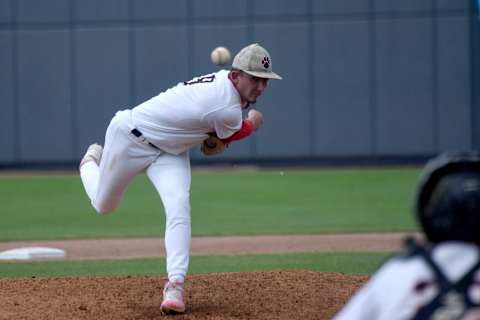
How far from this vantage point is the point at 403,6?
2094 cm

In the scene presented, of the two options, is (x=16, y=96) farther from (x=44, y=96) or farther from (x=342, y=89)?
(x=342, y=89)

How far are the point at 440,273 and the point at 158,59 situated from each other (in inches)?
757

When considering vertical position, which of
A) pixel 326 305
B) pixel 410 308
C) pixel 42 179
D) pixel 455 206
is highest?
pixel 455 206

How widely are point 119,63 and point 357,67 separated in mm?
5473

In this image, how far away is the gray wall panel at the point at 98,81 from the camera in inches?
844

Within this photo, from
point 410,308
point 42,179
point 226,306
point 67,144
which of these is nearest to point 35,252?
point 226,306

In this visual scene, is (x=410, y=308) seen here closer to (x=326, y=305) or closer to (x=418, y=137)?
(x=326, y=305)

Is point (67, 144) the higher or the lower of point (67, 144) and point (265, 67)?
the lower

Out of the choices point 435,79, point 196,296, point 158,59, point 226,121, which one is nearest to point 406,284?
Answer: point 226,121

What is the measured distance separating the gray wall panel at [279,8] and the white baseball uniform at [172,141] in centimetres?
1527

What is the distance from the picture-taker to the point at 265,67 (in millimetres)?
5953

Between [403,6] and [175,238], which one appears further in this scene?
[403,6]

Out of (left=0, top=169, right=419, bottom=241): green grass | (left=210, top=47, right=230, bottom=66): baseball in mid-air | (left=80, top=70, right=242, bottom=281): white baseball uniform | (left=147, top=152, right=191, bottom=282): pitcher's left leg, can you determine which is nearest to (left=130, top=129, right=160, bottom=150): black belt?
(left=80, top=70, right=242, bottom=281): white baseball uniform

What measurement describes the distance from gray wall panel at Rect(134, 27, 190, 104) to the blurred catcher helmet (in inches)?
743
